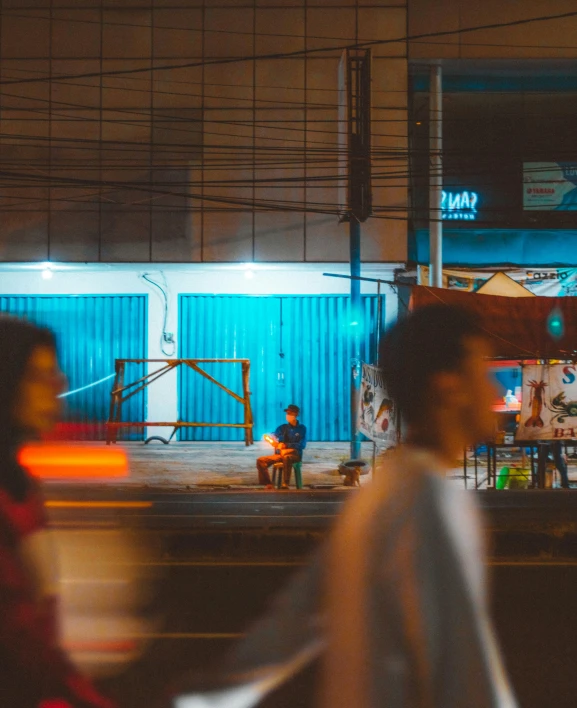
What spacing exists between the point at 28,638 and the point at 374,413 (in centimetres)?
911

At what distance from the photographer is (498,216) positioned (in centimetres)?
1673

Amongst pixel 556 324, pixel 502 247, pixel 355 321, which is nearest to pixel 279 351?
pixel 355 321

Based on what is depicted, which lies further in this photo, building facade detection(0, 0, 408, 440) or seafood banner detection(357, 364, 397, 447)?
building facade detection(0, 0, 408, 440)

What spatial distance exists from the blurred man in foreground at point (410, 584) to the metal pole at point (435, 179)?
14.3 meters

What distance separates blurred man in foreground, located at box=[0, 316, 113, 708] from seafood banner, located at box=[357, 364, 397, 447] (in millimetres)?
7714

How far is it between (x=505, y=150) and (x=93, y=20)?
10.2 meters

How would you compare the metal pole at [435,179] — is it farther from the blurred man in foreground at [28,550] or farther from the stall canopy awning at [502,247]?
the blurred man in foreground at [28,550]

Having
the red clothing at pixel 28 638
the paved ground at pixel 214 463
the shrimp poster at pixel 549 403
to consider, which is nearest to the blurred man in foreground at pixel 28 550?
the red clothing at pixel 28 638

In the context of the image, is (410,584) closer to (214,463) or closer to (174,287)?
(214,463)

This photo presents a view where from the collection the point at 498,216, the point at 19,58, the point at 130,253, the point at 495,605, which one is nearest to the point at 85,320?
the point at 130,253

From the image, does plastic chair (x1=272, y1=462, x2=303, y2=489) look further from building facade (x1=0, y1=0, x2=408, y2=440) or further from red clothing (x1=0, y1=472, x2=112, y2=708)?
red clothing (x1=0, y1=472, x2=112, y2=708)

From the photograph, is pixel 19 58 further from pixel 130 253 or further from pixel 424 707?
pixel 424 707

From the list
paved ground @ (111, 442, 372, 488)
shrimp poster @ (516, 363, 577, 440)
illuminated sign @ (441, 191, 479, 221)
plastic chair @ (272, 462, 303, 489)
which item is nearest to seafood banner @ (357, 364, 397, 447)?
plastic chair @ (272, 462, 303, 489)

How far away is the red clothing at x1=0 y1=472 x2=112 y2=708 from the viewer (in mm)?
1817
